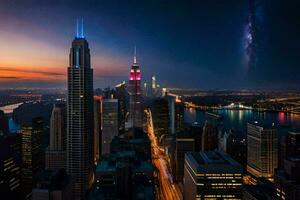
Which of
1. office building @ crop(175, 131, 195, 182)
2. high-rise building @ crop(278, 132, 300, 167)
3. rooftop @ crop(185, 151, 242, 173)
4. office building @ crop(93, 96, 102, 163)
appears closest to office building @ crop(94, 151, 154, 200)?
rooftop @ crop(185, 151, 242, 173)

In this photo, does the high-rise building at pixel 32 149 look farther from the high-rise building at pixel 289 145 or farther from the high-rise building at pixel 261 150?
the high-rise building at pixel 289 145

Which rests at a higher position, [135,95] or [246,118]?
[135,95]

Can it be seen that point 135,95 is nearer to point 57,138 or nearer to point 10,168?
point 57,138

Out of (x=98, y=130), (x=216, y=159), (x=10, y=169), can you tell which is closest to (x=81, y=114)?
(x=10, y=169)


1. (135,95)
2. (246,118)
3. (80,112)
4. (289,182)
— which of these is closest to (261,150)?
(246,118)

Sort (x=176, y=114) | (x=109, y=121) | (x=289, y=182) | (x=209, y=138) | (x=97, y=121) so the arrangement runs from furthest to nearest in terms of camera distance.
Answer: (x=176, y=114), (x=109, y=121), (x=97, y=121), (x=209, y=138), (x=289, y=182)

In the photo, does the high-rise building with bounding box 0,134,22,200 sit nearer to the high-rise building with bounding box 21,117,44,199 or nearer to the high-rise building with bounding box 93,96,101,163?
the high-rise building with bounding box 21,117,44,199

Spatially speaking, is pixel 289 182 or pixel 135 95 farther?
pixel 135 95

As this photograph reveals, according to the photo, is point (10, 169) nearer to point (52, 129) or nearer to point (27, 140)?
point (27, 140)
